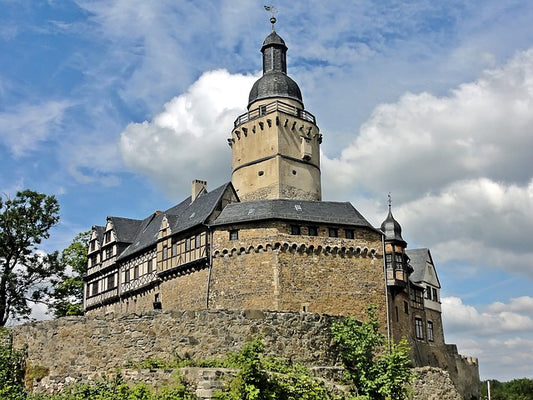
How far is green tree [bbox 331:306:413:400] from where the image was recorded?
87.8 ft

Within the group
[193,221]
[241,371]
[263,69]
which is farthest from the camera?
[263,69]

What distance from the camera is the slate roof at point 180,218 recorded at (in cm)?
4206

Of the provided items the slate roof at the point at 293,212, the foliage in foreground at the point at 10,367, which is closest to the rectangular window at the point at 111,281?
the slate roof at the point at 293,212

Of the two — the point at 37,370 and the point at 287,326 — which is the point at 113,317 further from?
the point at 287,326

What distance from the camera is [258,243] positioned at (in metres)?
38.3

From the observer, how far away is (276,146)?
149 feet

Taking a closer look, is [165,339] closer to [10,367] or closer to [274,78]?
[10,367]

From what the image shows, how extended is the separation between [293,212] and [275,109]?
9.87 m

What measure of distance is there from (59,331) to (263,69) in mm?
28780

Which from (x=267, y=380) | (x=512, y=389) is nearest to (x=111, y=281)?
(x=267, y=380)

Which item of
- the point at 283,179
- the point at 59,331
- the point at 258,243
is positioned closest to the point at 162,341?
the point at 59,331

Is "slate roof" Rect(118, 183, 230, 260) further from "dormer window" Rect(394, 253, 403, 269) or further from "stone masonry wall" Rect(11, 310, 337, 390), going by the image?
"stone masonry wall" Rect(11, 310, 337, 390)

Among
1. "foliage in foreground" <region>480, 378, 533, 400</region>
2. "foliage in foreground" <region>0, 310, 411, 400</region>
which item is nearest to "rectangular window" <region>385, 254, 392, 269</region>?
"foliage in foreground" <region>0, 310, 411, 400</region>

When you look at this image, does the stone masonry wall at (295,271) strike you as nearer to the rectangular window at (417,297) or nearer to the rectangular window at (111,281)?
the rectangular window at (417,297)
